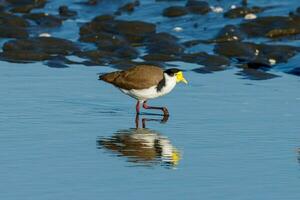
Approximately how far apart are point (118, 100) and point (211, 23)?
6877 mm

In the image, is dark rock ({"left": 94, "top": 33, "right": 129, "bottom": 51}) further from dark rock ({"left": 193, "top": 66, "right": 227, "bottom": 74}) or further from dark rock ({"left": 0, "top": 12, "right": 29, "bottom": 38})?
dark rock ({"left": 193, "top": 66, "right": 227, "bottom": 74})

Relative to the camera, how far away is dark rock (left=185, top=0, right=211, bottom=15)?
2409 cm

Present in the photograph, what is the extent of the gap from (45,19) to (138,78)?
8808 mm

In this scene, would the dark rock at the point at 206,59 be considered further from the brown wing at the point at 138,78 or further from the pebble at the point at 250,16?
the brown wing at the point at 138,78

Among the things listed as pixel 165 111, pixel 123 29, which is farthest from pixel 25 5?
pixel 165 111

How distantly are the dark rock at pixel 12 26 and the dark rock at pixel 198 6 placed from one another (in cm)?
358

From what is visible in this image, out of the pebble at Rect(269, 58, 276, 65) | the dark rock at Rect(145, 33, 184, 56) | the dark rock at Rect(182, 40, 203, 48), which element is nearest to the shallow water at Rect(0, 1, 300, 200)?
the pebble at Rect(269, 58, 276, 65)

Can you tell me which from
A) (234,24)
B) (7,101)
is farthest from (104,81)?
(234,24)

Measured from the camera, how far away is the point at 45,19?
24.6 metres

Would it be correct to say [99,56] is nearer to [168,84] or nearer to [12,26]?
[12,26]

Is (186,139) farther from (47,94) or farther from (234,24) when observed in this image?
(234,24)

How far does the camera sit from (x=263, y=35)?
22.1 metres

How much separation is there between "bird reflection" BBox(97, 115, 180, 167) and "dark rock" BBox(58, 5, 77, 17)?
10768 mm

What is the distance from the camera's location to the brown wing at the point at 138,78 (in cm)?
1608
